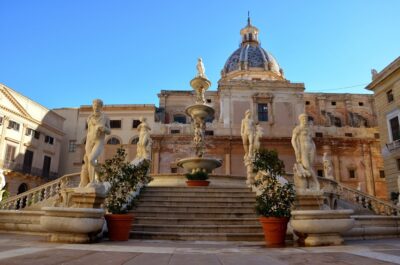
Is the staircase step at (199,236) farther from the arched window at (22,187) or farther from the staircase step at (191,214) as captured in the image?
the arched window at (22,187)

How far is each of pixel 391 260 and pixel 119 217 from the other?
17.3 ft

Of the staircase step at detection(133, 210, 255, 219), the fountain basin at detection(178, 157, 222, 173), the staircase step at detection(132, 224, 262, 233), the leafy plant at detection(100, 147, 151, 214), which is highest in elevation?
the fountain basin at detection(178, 157, 222, 173)

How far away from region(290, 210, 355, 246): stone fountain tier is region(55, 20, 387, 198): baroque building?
2485 cm

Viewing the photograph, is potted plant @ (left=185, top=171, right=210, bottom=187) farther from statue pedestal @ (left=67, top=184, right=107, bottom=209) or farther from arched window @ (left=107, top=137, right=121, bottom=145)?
arched window @ (left=107, top=137, right=121, bottom=145)

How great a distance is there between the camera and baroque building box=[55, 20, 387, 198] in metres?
32.6

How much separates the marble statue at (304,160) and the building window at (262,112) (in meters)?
26.8

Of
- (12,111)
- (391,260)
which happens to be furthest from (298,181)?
(12,111)

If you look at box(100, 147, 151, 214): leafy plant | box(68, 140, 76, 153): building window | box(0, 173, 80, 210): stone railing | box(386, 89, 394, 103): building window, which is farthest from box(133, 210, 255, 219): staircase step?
box(68, 140, 76, 153): building window

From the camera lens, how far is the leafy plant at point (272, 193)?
7098 millimetres

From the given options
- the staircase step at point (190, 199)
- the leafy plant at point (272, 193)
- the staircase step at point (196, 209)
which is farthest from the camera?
the staircase step at point (190, 199)

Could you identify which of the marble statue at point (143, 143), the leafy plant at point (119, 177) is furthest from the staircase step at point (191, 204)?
the marble statue at point (143, 143)

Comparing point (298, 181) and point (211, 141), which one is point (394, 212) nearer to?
point (298, 181)

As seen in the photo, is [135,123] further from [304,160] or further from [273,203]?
[273,203]

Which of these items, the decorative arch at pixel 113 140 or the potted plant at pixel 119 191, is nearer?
the potted plant at pixel 119 191
